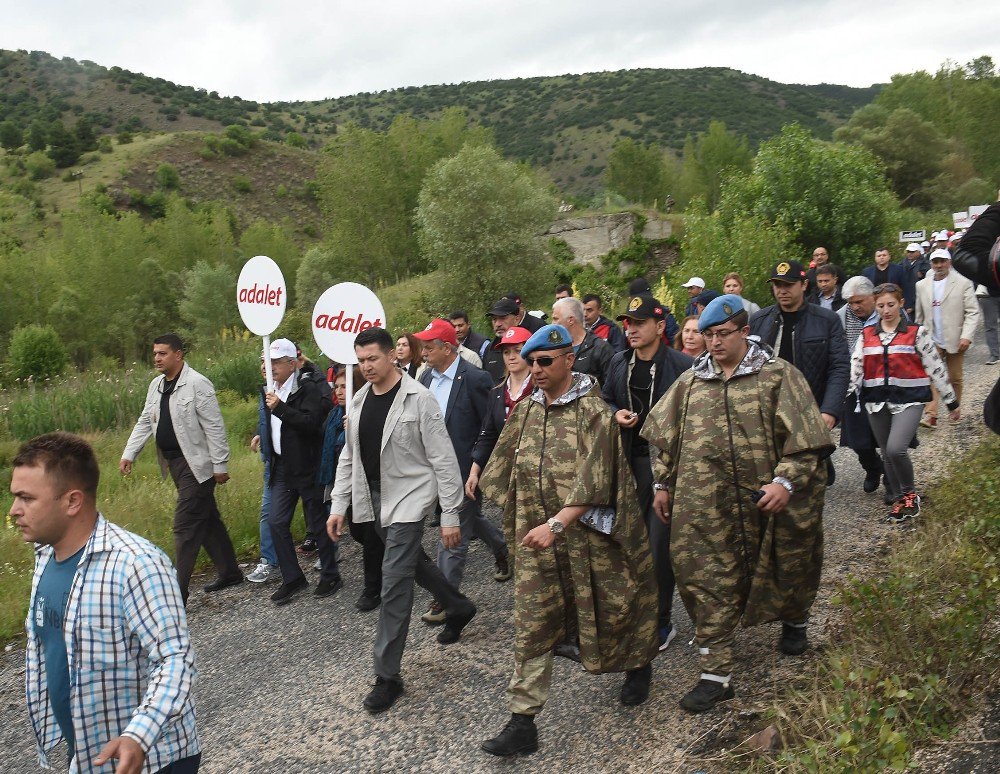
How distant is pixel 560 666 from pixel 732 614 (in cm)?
132

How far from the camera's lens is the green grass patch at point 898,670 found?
3.28m

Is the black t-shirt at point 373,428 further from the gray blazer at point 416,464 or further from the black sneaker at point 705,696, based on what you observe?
the black sneaker at point 705,696

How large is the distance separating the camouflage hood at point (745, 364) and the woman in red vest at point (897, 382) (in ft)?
9.64

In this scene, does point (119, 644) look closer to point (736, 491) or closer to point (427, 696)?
point (427, 696)

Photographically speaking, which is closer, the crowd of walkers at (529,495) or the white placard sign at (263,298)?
the crowd of walkers at (529,495)

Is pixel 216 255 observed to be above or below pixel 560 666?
above

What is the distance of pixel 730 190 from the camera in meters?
22.2

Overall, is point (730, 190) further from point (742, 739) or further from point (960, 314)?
point (742, 739)

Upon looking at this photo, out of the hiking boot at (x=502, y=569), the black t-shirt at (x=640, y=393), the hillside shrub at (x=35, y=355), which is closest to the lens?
the black t-shirt at (x=640, y=393)

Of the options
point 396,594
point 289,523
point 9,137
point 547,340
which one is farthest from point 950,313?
point 9,137

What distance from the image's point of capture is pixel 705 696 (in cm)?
421

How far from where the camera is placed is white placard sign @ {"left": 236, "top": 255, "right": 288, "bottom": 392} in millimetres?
6344

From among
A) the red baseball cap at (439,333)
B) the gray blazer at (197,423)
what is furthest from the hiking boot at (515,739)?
the gray blazer at (197,423)

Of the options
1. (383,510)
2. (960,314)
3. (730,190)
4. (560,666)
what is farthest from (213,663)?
(730,190)
